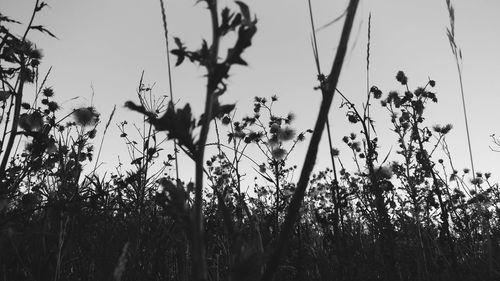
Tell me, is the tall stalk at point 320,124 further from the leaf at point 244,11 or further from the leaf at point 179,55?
the leaf at point 179,55

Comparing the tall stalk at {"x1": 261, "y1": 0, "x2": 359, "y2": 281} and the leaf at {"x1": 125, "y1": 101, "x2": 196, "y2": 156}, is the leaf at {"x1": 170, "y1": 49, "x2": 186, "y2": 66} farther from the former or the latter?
the tall stalk at {"x1": 261, "y1": 0, "x2": 359, "y2": 281}

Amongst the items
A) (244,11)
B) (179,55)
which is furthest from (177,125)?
(244,11)

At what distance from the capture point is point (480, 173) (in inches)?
328

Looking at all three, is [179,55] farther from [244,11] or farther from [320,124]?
[320,124]

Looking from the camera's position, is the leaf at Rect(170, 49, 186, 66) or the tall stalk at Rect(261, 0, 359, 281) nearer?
the tall stalk at Rect(261, 0, 359, 281)

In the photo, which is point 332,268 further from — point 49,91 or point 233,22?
point 49,91

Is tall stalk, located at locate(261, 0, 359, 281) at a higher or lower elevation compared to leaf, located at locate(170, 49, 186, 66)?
lower

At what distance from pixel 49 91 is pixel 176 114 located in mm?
5416

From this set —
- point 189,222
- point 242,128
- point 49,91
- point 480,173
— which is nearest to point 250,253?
point 189,222

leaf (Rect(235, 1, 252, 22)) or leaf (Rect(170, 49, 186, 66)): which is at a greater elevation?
leaf (Rect(235, 1, 252, 22))

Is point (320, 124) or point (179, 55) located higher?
point (179, 55)

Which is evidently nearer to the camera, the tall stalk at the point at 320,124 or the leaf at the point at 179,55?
the tall stalk at the point at 320,124

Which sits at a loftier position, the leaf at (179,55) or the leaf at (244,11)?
Answer: the leaf at (244,11)

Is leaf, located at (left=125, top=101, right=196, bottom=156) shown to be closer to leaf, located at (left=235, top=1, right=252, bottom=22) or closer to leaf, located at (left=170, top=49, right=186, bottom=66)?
leaf, located at (left=170, top=49, right=186, bottom=66)
